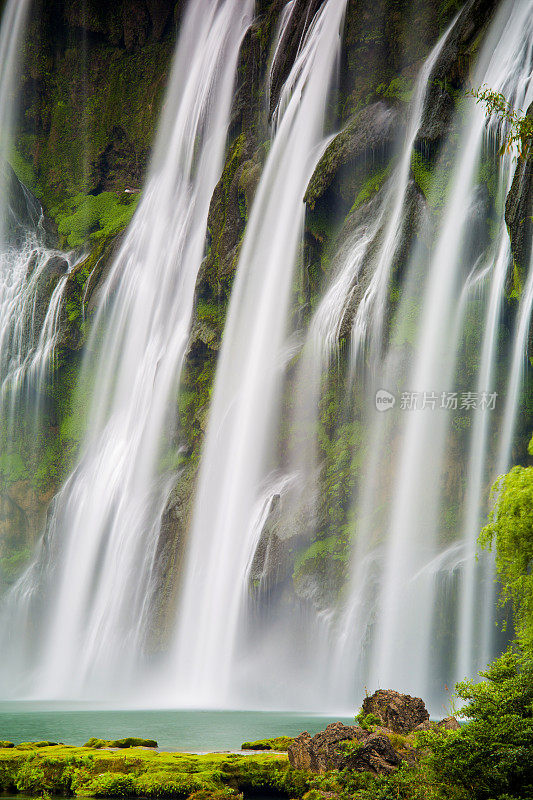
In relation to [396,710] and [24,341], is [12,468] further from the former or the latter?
[396,710]

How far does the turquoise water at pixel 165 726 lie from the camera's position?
13.1 metres

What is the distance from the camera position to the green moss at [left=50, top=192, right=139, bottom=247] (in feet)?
140

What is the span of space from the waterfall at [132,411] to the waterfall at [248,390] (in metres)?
2.88

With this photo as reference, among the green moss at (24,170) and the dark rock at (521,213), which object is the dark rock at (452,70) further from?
the green moss at (24,170)

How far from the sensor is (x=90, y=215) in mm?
43906

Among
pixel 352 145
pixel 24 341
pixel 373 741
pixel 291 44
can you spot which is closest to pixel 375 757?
pixel 373 741

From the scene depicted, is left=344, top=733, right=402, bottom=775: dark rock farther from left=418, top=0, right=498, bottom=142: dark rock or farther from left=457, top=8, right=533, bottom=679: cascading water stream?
left=418, top=0, right=498, bottom=142: dark rock

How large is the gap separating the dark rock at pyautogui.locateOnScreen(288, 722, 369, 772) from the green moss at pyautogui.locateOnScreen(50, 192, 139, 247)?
35.9 metres

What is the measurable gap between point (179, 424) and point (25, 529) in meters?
11.4

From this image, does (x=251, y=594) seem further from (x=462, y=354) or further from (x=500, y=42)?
(x=500, y=42)

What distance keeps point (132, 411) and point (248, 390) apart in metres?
7.50

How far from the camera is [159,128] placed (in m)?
43.0

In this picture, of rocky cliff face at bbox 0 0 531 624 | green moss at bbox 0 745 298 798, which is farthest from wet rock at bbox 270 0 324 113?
green moss at bbox 0 745 298 798

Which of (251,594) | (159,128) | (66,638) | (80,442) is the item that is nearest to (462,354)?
(251,594)
